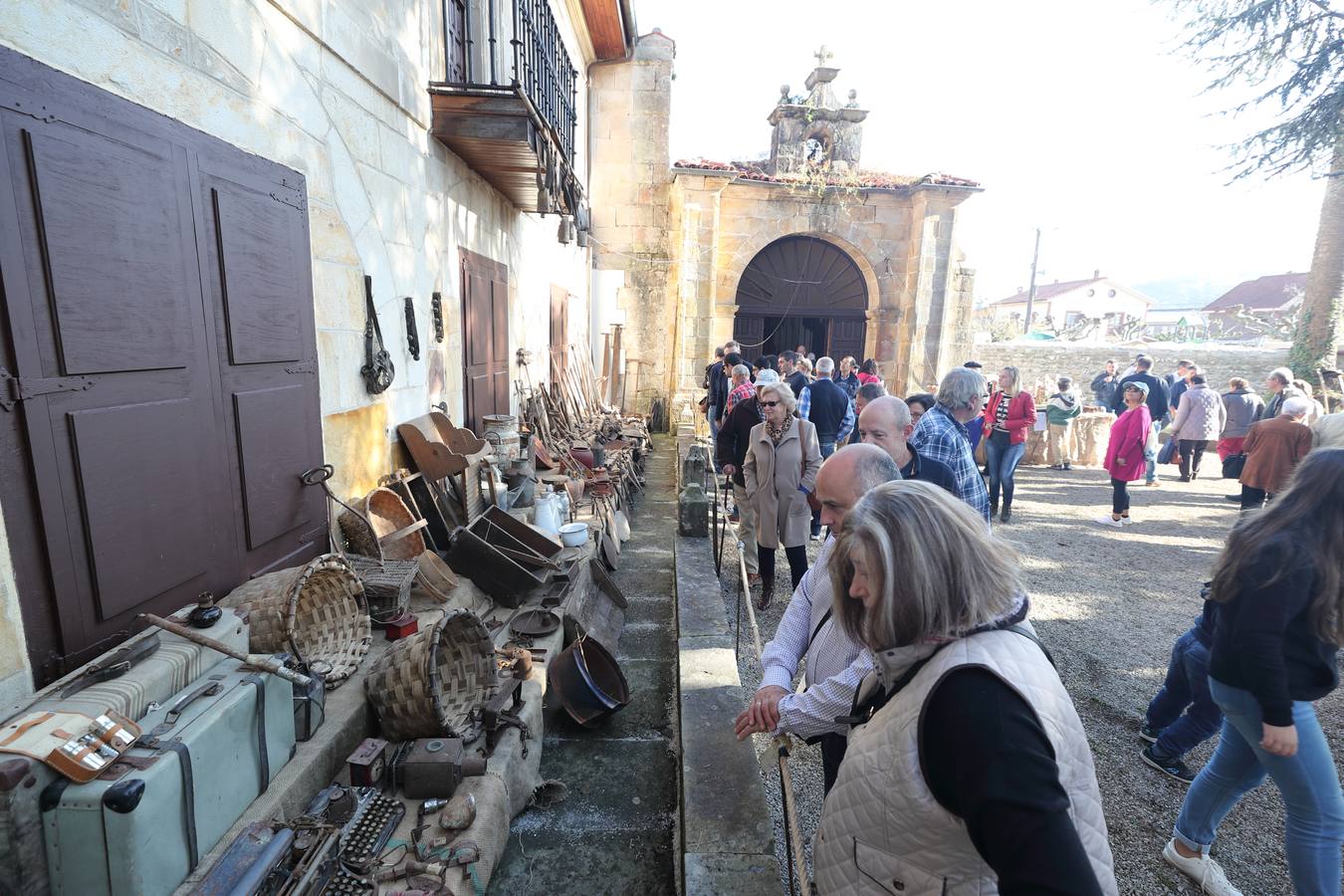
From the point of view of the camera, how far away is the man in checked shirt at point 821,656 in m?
1.98

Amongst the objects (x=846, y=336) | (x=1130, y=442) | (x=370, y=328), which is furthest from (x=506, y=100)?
(x=846, y=336)

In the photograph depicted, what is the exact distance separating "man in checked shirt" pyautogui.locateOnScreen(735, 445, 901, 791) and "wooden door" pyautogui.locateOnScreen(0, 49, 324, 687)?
244 centimetres

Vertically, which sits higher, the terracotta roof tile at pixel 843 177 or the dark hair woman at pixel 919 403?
the terracotta roof tile at pixel 843 177

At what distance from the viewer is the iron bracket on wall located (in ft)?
6.15

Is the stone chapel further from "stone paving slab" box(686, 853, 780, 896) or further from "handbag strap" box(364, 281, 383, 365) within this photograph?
"stone paving slab" box(686, 853, 780, 896)

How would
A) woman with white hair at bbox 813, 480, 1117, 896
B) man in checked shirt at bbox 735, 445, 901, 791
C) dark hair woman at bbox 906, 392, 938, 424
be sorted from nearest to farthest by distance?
woman with white hair at bbox 813, 480, 1117, 896 < man in checked shirt at bbox 735, 445, 901, 791 < dark hair woman at bbox 906, 392, 938, 424

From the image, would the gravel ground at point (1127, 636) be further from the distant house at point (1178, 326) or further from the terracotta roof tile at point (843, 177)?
the distant house at point (1178, 326)

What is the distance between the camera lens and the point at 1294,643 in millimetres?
2188

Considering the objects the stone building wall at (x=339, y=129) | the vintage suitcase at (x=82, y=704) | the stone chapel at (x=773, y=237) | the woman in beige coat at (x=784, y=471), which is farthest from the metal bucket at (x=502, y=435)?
the stone chapel at (x=773, y=237)

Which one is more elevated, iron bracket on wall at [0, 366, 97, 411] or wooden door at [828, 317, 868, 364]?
wooden door at [828, 317, 868, 364]

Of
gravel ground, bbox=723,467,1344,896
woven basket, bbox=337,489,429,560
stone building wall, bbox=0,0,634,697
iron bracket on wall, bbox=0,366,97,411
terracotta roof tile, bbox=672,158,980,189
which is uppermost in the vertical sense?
terracotta roof tile, bbox=672,158,980,189

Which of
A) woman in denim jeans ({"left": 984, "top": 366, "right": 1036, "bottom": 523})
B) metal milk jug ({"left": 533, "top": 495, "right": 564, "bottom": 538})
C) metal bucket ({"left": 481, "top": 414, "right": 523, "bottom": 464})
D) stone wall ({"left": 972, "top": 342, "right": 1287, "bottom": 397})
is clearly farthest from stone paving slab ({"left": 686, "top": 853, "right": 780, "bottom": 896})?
stone wall ({"left": 972, "top": 342, "right": 1287, "bottom": 397})

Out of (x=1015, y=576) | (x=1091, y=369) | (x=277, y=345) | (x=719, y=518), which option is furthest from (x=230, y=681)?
(x=1091, y=369)

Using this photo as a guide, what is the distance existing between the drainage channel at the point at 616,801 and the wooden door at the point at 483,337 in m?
2.94
